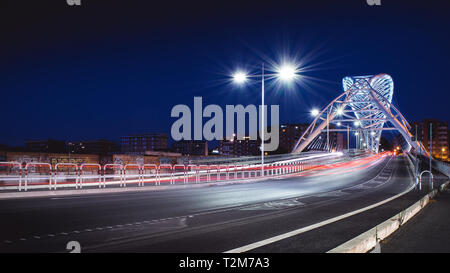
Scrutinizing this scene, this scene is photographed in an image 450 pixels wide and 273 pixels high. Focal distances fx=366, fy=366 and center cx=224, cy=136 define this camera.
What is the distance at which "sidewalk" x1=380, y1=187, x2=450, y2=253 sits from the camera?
6.90 m

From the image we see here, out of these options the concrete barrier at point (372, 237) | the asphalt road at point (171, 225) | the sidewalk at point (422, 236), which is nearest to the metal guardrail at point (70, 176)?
the asphalt road at point (171, 225)

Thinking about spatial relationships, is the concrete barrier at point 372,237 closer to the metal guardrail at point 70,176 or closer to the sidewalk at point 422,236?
the sidewalk at point 422,236

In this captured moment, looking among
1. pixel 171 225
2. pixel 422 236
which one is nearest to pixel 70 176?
pixel 171 225

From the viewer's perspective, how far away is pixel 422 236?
26.4 feet

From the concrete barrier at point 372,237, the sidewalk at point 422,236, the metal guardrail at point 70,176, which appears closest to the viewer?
the concrete barrier at point 372,237

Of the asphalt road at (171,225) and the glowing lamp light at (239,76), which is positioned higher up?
the glowing lamp light at (239,76)

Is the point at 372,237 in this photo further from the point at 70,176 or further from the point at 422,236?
the point at 70,176

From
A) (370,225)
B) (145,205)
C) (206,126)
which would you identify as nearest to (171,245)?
(370,225)

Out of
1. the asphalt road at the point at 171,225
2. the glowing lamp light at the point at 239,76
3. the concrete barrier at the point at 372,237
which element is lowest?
the asphalt road at the point at 171,225

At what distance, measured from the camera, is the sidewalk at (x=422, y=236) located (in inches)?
272

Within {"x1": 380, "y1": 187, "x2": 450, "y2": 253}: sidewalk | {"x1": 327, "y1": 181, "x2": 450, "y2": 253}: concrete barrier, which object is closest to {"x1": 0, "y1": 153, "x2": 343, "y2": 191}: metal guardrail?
{"x1": 327, "y1": 181, "x2": 450, "y2": 253}: concrete barrier

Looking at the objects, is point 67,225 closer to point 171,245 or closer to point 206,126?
point 171,245
